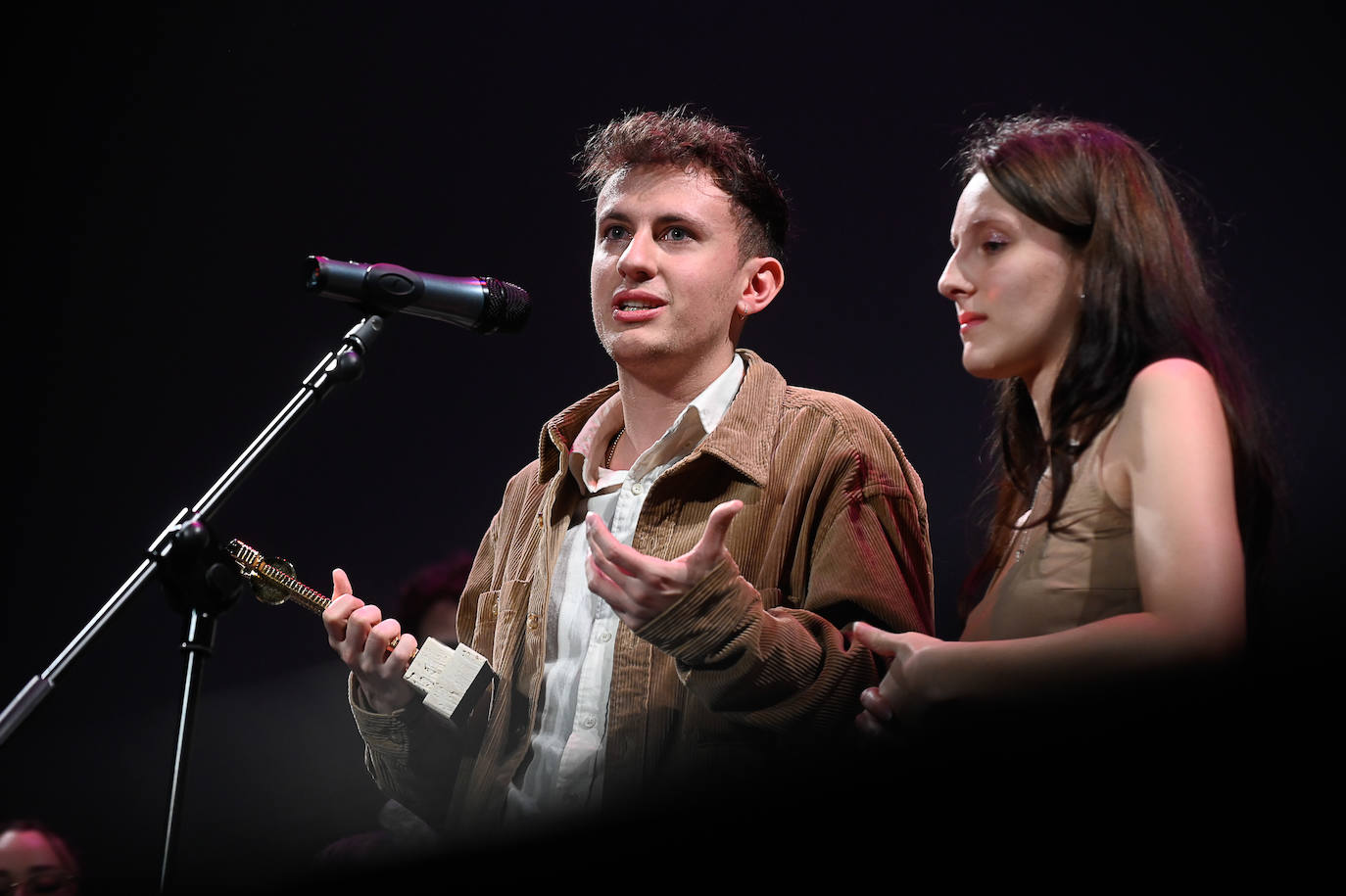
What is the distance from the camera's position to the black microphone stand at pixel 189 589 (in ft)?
4.88

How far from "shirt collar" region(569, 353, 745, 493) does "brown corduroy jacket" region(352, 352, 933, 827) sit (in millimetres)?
35

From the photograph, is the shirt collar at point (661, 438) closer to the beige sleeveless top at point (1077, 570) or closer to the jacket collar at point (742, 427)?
the jacket collar at point (742, 427)

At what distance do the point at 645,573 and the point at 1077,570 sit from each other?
1.68ft

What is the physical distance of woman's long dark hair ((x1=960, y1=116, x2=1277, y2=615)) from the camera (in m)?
1.30

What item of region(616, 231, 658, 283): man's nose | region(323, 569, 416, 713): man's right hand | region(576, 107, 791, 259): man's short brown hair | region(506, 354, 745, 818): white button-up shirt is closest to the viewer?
region(506, 354, 745, 818): white button-up shirt

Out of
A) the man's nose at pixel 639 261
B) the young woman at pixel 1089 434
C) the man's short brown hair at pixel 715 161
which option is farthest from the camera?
the man's short brown hair at pixel 715 161

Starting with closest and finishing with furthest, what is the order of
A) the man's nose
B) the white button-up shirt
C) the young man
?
the young man < the white button-up shirt < the man's nose

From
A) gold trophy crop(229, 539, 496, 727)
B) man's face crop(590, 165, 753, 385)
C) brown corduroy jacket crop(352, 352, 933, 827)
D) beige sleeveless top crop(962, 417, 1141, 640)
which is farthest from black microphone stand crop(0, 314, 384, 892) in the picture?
beige sleeveless top crop(962, 417, 1141, 640)

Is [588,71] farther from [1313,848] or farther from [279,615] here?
[1313,848]

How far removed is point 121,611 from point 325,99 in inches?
78.0

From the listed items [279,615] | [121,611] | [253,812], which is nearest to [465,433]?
[279,615]

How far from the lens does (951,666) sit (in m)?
1.25

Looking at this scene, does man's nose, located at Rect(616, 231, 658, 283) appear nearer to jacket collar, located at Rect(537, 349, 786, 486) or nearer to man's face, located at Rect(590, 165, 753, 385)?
man's face, located at Rect(590, 165, 753, 385)

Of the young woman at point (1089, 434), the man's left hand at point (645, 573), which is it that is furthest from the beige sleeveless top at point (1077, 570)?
the man's left hand at point (645, 573)
